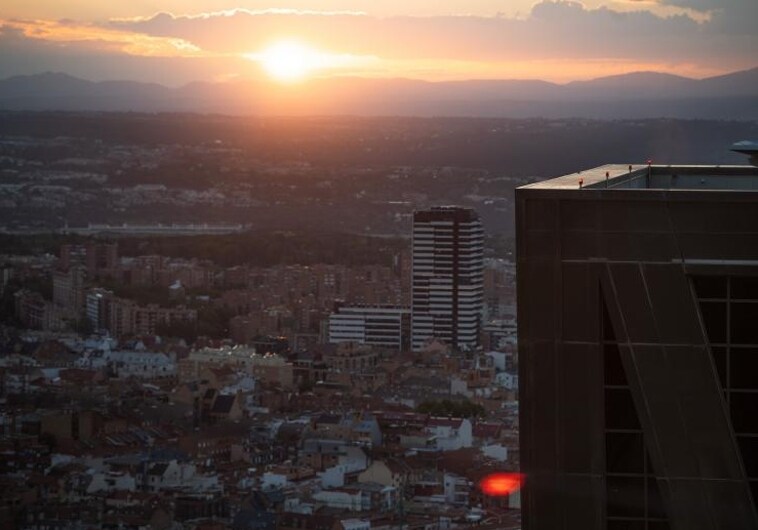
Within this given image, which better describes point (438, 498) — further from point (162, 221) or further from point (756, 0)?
point (162, 221)

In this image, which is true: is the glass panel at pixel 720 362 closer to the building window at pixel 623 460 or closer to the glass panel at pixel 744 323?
the glass panel at pixel 744 323

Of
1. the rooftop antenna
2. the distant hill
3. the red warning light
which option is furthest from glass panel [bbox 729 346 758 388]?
the distant hill

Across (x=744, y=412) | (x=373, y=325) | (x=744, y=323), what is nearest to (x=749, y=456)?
(x=744, y=412)

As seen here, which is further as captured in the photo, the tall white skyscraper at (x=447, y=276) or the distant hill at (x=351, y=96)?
the tall white skyscraper at (x=447, y=276)

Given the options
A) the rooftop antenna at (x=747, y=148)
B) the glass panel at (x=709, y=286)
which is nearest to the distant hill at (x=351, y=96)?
the rooftop antenna at (x=747, y=148)

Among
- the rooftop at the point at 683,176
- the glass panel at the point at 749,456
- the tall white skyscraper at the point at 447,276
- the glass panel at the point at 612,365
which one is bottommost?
the tall white skyscraper at the point at 447,276

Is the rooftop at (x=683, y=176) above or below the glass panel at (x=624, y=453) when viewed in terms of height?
above

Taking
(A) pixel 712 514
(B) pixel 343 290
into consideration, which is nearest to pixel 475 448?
(B) pixel 343 290
